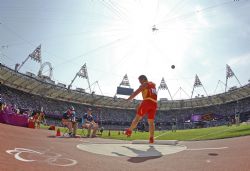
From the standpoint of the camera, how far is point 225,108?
255 ft

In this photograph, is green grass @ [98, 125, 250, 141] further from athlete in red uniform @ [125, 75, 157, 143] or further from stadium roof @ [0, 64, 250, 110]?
stadium roof @ [0, 64, 250, 110]

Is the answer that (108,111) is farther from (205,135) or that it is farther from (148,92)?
(148,92)

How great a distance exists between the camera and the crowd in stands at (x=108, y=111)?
6319cm

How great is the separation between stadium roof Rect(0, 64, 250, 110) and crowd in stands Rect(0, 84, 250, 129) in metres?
1.10

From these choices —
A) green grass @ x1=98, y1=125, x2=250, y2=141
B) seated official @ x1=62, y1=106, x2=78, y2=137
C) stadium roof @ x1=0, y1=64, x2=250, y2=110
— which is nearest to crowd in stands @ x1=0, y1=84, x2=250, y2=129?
stadium roof @ x1=0, y1=64, x2=250, y2=110

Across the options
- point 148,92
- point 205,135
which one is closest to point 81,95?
point 205,135

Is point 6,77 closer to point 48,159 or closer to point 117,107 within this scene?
point 117,107


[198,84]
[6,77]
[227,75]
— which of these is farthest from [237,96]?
[6,77]

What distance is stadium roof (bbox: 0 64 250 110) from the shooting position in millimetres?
63909

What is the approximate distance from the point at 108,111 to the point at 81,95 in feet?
31.4

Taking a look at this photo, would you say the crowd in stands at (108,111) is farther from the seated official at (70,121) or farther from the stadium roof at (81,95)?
the seated official at (70,121)

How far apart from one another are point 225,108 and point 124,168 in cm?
7748

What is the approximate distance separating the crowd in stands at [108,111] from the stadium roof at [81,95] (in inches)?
43.2

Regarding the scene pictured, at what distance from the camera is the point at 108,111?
275 ft
